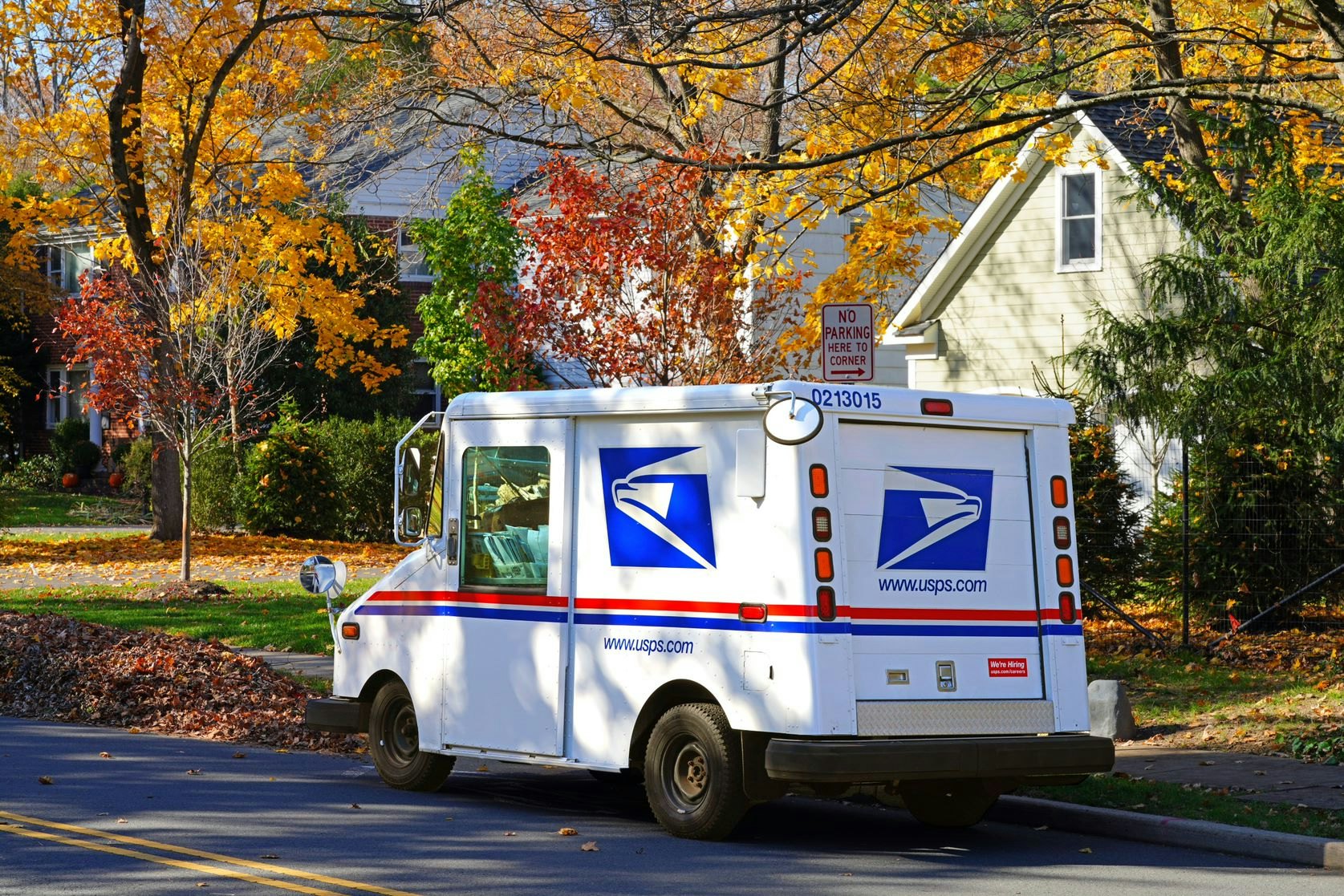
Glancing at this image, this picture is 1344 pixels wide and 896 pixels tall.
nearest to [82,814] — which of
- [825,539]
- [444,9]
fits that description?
[825,539]

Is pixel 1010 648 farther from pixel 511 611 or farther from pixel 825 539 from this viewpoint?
pixel 511 611

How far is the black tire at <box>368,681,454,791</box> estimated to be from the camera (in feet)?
35.0

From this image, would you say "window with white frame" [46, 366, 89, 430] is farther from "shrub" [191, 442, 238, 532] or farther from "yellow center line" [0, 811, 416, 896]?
"yellow center line" [0, 811, 416, 896]

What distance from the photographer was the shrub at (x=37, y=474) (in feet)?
145

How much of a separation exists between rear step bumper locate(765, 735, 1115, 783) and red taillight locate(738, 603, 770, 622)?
0.62 meters

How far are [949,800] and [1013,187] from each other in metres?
16.2

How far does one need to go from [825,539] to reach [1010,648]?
1.30 meters

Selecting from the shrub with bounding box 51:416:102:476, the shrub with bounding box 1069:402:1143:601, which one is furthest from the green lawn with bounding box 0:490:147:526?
the shrub with bounding box 1069:402:1143:601

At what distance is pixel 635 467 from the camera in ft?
30.9

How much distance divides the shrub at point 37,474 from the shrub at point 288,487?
1657cm

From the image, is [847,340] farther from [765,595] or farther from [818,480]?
[765,595]

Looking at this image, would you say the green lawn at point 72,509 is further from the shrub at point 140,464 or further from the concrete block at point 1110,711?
the concrete block at point 1110,711

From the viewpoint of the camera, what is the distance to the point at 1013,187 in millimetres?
24516

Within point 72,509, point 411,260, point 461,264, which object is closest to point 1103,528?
point 461,264
